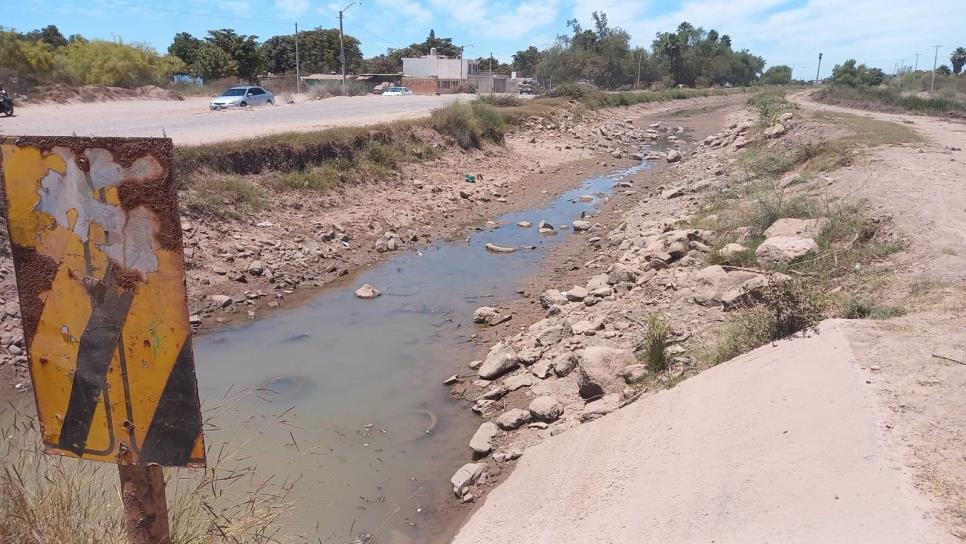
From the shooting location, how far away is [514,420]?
6059 millimetres

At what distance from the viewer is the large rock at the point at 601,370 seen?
19.7 ft

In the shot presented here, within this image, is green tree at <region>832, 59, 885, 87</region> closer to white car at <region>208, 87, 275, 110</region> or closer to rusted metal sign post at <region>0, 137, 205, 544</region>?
white car at <region>208, 87, 275, 110</region>

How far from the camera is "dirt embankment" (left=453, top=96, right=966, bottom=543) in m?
3.52

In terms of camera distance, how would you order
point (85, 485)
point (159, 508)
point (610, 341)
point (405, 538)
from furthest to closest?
1. point (610, 341)
2. point (405, 538)
3. point (85, 485)
4. point (159, 508)

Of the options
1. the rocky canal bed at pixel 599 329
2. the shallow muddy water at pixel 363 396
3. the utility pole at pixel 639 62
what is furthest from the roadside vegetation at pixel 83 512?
the utility pole at pixel 639 62

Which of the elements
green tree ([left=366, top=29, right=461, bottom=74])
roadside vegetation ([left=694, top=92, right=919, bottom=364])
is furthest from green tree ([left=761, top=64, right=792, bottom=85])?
roadside vegetation ([left=694, top=92, right=919, bottom=364])

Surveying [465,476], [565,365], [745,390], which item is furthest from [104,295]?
[565,365]

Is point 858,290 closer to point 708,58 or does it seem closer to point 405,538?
point 405,538

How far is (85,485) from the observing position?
3.23 meters

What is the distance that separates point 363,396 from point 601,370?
2.60 meters

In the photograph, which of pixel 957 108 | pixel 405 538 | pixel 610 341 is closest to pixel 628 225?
pixel 610 341

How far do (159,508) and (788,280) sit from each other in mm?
5365

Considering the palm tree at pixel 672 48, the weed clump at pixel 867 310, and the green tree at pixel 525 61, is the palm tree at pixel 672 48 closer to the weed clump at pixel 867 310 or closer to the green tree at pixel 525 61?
the green tree at pixel 525 61

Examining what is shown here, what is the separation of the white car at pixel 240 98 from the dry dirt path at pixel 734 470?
1042 inches
